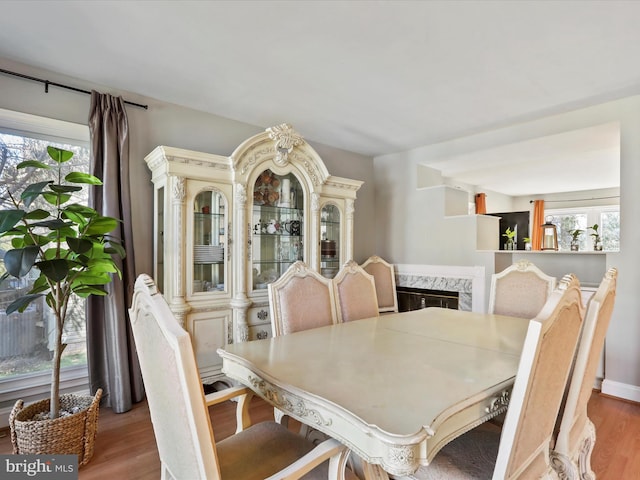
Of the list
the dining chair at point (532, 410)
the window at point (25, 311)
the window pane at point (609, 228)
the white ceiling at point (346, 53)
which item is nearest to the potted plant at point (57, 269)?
the window at point (25, 311)

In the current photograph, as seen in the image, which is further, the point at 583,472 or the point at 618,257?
the point at 618,257

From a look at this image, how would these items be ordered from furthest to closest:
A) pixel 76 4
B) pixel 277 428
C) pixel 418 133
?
pixel 418 133 < pixel 76 4 < pixel 277 428

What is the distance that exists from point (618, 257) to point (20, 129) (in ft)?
14.9

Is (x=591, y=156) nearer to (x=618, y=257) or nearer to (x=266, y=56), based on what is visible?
(x=618, y=257)

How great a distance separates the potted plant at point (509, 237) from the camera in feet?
14.6

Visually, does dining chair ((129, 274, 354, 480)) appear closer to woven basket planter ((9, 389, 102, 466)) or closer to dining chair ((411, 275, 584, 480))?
dining chair ((411, 275, 584, 480))

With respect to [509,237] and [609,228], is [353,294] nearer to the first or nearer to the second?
[509,237]

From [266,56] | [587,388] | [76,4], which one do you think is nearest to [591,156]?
[587,388]

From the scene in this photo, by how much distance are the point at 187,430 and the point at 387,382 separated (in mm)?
A: 678

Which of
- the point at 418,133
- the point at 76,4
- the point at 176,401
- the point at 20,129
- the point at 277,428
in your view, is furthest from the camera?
the point at 418,133

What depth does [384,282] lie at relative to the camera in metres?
3.98

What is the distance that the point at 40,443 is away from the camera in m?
1.83

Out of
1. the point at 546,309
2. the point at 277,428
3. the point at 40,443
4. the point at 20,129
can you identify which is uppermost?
the point at 20,129

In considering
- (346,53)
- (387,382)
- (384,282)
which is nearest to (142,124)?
(346,53)
